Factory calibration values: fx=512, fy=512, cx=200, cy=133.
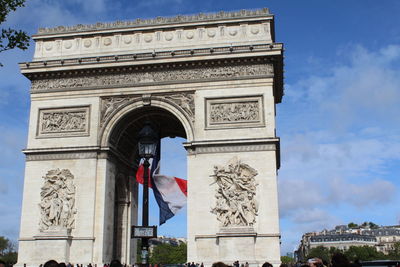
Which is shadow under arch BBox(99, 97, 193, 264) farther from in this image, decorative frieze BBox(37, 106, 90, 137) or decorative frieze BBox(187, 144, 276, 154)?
decorative frieze BBox(37, 106, 90, 137)

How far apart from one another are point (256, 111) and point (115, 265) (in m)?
18.2

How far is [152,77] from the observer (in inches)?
991

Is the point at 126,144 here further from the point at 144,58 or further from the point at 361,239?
the point at 361,239

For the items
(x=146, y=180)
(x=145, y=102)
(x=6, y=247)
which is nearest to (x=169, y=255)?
(x=6, y=247)

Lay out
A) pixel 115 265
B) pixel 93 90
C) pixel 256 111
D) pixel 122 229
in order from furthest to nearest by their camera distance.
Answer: pixel 122 229 → pixel 93 90 → pixel 256 111 → pixel 115 265

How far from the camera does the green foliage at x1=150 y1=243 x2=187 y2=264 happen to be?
78.8m

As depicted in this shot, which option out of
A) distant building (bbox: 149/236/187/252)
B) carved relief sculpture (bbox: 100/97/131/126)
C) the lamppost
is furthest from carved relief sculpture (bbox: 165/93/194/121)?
distant building (bbox: 149/236/187/252)

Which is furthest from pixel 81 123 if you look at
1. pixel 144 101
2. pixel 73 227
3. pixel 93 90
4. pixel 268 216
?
pixel 268 216

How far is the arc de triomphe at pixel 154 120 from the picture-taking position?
22766 mm

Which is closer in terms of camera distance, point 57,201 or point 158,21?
point 57,201

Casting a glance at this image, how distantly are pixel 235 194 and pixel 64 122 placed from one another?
9.24m

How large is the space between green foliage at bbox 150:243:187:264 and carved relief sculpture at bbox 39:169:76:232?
2227 inches

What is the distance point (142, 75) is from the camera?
25.3 metres

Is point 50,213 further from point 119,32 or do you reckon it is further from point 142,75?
point 119,32
